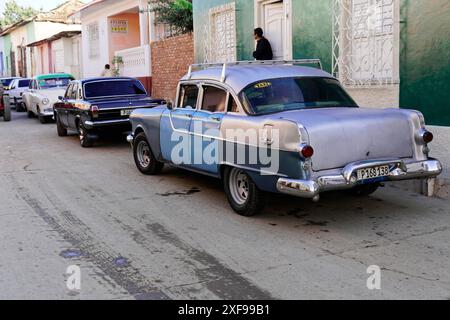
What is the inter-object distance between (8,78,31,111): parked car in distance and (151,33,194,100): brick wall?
8.17 meters

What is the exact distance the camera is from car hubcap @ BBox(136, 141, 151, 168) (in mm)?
9109

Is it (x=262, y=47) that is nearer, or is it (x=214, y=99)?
(x=214, y=99)

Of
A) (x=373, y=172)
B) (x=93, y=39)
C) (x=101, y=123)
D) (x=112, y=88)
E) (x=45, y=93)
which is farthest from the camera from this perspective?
(x=93, y=39)

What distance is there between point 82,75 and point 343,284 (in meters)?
26.7

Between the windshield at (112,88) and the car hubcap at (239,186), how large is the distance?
6.89m

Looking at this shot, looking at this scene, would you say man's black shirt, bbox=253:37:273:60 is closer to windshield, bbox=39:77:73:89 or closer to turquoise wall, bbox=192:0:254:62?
turquoise wall, bbox=192:0:254:62

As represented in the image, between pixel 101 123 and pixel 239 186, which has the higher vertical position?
pixel 101 123

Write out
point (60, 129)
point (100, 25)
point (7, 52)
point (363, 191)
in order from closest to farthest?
point (363, 191) < point (60, 129) < point (100, 25) < point (7, 52)

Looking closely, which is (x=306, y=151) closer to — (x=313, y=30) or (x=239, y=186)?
(x=239, y=186)

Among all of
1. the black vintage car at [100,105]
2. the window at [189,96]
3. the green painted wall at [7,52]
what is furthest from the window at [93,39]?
the green painted wall at [7,52]

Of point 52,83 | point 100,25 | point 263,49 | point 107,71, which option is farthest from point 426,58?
point 100,25

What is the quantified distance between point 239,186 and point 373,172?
160 cm

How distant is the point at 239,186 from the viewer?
665cm

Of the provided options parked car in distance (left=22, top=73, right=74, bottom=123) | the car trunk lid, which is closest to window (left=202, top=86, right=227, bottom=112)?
the car trunk lid
